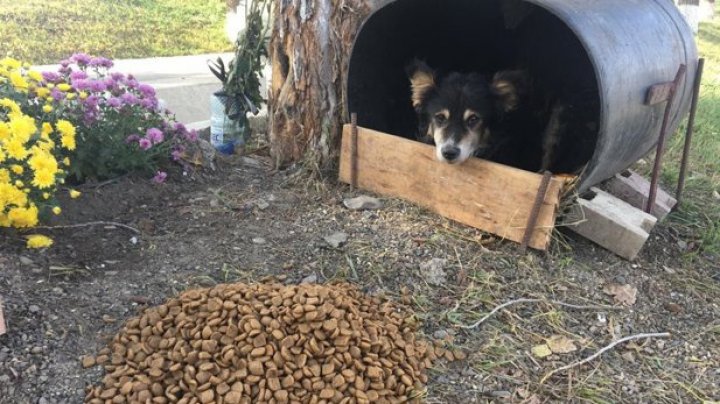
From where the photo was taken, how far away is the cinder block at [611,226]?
3465 mm

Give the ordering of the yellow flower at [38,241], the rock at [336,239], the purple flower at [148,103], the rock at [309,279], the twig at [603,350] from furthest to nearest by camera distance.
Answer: the purple flower at [148,103]
the rock at [336,239]
the rock at [309,279]
the yellow flower at [38,241]
the twig at [603,350]

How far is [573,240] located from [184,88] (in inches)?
223

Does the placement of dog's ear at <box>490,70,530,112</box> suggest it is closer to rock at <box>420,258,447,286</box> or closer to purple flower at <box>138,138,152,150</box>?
rock at <box>420,258,447,286</box>

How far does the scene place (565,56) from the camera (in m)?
4.71

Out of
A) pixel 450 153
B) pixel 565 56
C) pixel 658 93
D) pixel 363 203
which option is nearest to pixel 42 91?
pixel 363 203

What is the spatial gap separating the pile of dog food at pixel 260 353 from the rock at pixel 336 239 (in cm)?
68

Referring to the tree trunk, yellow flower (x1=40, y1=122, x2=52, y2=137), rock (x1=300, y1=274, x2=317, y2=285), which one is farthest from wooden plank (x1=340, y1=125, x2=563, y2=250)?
yellow flower (x1=40, y1=122, x2=52, y2=137)

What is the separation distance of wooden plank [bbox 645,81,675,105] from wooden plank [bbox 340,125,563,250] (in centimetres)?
73

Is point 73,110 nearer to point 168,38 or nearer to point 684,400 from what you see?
point 684,400

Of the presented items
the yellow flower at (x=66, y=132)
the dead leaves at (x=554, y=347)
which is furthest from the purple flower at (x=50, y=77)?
the dead leaves at (x=554, y=347)

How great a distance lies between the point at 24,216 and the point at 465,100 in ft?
8.29

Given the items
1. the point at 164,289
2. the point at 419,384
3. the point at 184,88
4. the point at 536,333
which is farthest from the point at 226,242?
the point at 184,88

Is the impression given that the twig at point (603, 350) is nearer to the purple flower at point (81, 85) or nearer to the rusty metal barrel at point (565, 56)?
the rusty metal barrel at point (565, 56)

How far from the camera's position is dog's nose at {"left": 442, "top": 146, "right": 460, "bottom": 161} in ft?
11.5
